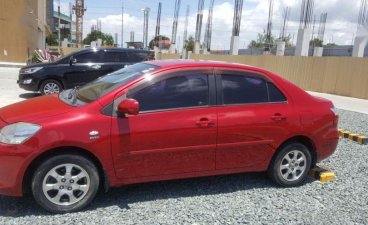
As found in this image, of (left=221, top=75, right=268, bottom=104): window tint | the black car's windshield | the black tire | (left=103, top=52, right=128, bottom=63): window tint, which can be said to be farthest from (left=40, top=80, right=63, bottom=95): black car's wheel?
the black tire

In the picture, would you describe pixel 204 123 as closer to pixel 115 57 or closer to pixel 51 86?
pixel 115 57

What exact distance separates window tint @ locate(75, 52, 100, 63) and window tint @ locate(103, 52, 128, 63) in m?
0.25

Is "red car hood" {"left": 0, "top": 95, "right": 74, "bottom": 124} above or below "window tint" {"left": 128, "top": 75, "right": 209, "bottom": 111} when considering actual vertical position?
below

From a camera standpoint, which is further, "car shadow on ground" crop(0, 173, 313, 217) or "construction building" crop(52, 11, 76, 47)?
"construction building" crop(52, 11, 76, 47)

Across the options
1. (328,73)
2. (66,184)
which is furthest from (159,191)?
(328,73)

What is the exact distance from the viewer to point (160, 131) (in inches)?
162

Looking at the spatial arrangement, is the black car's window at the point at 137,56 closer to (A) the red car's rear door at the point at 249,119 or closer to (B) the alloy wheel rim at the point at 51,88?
(B) the alloy wheel rim at the point at 51,88

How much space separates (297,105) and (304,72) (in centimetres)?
1607

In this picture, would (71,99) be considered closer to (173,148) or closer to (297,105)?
(173,148)

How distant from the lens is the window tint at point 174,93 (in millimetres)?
4188

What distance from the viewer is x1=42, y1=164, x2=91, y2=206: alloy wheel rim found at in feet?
12.6

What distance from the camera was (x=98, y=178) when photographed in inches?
159

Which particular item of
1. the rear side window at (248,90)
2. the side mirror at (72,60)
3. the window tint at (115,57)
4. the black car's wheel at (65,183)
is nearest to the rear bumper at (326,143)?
the rear side window at (248,90)

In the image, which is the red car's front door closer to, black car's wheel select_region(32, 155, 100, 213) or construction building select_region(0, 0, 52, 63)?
black car's wheel select_region(32, 155, 100, 213)
